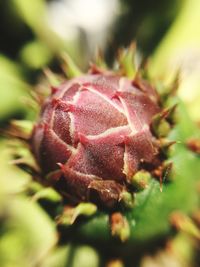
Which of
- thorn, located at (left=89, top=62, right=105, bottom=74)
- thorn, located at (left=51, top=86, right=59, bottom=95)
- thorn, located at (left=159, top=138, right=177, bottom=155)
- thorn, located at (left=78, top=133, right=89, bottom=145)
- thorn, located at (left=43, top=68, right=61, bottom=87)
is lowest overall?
thorn, located at (left=159, top=138, right=177, bottom=155)

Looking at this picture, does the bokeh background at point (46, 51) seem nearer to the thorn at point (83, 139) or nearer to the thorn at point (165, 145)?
the thorn at point (165, 145)

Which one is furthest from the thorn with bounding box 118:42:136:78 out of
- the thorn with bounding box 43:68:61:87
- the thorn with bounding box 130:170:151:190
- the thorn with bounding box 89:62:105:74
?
the thorn with bounding box 130:170:151:190

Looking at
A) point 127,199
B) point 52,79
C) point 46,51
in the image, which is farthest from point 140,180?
point 46,51

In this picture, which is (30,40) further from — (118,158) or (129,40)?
(118,158)

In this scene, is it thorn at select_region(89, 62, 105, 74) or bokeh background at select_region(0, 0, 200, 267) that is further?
bokeh background at select_region(0, 0, 200, 267)

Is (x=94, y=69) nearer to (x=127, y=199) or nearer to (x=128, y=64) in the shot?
(x=128, y=64)

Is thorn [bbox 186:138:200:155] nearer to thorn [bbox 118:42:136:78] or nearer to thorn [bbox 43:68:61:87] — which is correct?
thorn [bbox 118:42:136:78]

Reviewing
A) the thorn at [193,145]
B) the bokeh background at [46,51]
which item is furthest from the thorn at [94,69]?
the bokeh background at [46,51]
